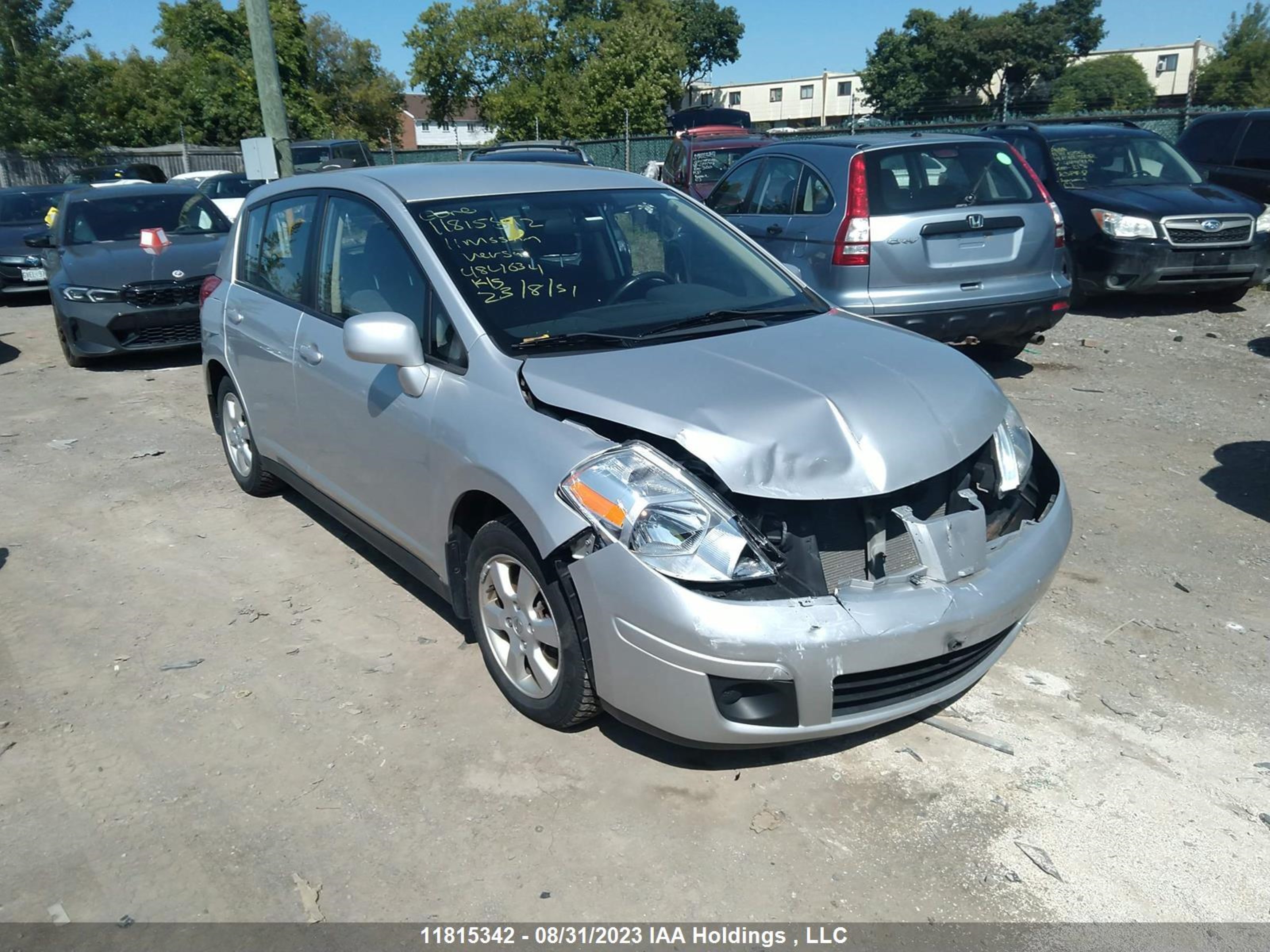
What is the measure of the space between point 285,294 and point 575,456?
2459 millimetres

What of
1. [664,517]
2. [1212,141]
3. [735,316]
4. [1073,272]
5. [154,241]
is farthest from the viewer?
[1212,141]

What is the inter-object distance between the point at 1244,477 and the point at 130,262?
9262 millimetres

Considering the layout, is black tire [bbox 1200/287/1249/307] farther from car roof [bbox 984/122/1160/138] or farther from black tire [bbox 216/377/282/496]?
black tire [bbox 216/377/282/496]

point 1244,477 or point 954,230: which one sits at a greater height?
point 954,230

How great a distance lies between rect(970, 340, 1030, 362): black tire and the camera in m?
8.23

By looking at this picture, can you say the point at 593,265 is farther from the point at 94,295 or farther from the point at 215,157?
the point at 215,157

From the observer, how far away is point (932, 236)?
7.20 meters

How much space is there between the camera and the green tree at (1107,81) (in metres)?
72.9

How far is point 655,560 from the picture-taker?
9.43ft

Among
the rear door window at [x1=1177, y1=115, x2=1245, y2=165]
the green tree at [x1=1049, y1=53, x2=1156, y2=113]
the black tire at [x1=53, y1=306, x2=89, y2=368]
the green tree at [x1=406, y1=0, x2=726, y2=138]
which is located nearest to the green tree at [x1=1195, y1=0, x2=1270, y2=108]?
the green tree at [x1=1049, y1=53, x2=1156, y2=113]

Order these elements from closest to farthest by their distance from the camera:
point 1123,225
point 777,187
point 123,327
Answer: point 777,187
point 123,327
point 1123,225

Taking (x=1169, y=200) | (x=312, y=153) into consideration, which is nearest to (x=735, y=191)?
(x=1169, y=200)

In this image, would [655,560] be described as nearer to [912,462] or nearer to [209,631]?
[912,462]

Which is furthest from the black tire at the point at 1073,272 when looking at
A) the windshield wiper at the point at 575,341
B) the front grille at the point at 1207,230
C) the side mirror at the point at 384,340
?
the side mirror at the point at 384,340
